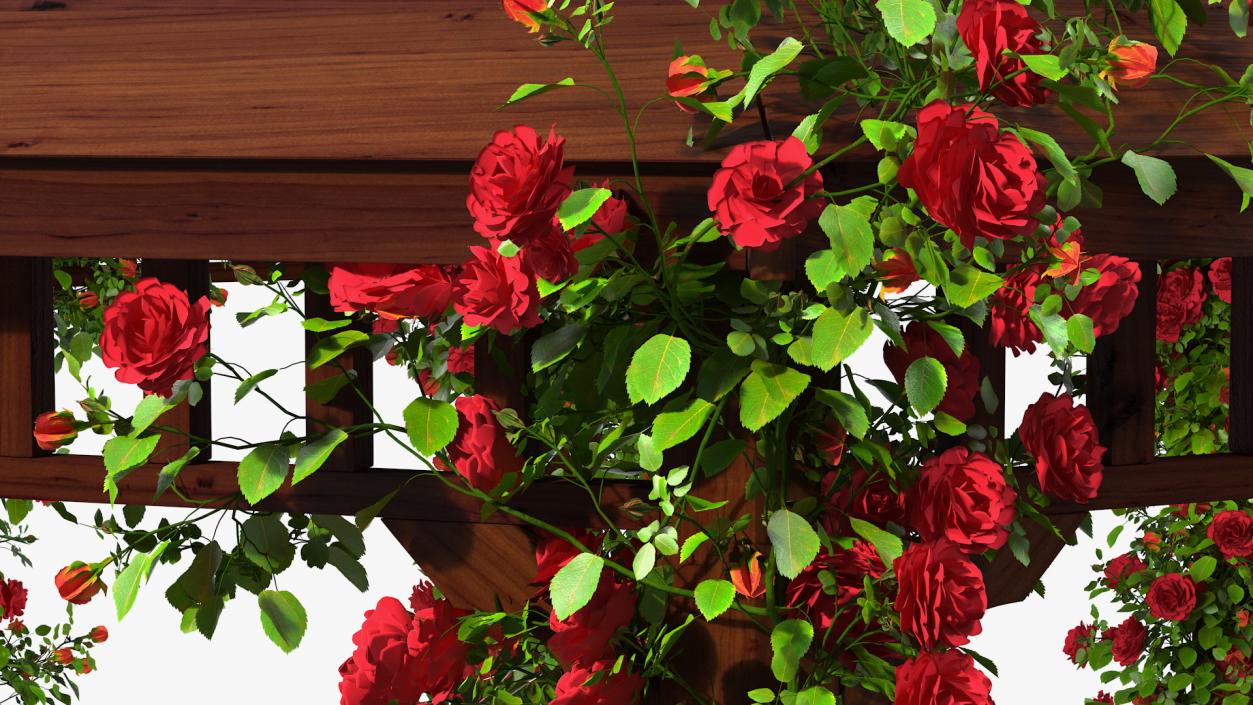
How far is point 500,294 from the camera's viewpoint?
1.68 meters

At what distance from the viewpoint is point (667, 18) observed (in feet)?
6.45

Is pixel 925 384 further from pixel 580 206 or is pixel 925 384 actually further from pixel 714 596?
pixel 580 206

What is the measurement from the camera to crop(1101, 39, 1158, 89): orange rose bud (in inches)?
65.7

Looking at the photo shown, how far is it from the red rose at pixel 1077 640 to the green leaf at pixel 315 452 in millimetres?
3013

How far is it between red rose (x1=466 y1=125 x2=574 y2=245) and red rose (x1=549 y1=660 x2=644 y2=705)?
0.62 m

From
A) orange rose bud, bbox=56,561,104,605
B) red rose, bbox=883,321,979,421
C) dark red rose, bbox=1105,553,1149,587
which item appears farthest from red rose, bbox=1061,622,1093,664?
orange rose bud, bbox=56,561,104,605

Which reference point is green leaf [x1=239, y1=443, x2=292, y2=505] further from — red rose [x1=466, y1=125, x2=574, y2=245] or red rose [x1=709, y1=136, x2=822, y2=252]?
red rose [x1=709, y1=136, x2=822, y2=252]

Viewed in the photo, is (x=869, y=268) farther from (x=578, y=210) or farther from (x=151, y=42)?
(x=151, y=42)

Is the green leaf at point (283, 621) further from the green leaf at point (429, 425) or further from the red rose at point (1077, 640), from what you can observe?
the red rose at point (1077, 640)

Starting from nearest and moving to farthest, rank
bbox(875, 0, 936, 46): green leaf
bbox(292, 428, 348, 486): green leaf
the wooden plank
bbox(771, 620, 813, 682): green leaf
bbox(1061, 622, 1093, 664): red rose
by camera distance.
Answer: bbox(875, 0, 936, 46): green leaf, bbox(771, 620, 813, 682): green leaf, bbox(292, 428, 348, 486): green leaf, the wooden plank, bbox(1061, 622, 1093, 664): red rose

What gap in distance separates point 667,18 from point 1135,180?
0.71 meters

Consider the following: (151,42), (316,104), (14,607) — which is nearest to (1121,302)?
(316,104)

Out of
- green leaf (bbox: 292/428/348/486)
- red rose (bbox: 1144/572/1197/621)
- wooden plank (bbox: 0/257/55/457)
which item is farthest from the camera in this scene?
red rose (bbox: 1144/572/1197/621)

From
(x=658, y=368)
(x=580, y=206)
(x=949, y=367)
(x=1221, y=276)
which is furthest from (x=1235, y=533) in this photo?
(x=580, y=206)
